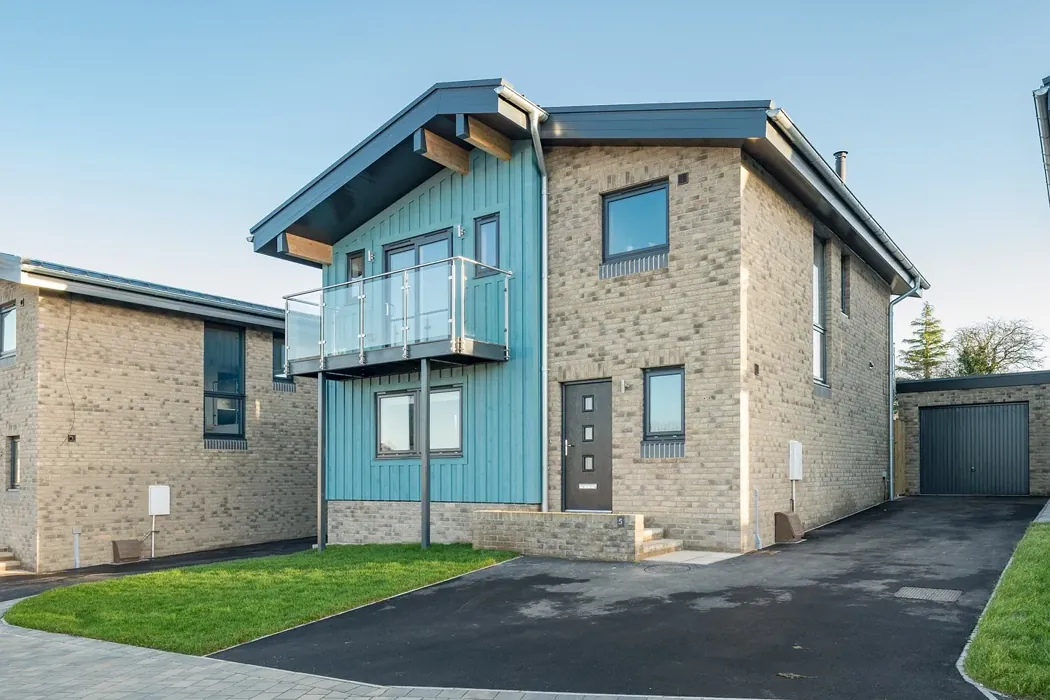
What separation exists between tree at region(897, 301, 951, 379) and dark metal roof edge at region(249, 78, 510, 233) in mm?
36912

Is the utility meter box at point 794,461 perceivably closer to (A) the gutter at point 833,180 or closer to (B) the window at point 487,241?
(A) the gutter at point 833,180

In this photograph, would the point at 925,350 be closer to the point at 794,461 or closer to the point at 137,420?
the point at 794,461

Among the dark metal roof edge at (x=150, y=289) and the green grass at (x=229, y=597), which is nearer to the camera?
the green grass at (x=229, y=597)

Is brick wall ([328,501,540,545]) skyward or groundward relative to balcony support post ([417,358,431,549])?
groundward

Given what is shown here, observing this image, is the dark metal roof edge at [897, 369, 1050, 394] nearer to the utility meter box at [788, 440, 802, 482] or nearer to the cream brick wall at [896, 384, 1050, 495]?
the cream brick wall at [896, 384, 1050, 495]

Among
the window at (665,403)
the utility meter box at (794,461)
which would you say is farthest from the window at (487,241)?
the utility meter box at (794,461)

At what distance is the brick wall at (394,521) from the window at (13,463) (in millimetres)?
6337

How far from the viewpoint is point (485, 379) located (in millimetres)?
13836

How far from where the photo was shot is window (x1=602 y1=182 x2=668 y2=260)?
12.4 meters

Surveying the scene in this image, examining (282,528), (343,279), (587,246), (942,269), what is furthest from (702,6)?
(942,269)

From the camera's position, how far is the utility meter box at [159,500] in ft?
56.7

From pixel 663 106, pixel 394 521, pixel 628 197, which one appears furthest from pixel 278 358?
pixel 663 106

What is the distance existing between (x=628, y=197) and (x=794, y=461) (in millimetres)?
4696

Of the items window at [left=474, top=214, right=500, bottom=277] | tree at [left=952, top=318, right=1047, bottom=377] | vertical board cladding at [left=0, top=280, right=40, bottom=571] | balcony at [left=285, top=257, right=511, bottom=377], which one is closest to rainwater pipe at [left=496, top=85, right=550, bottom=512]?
balcony at [left=285, top=257, right=511, bottom=377]
